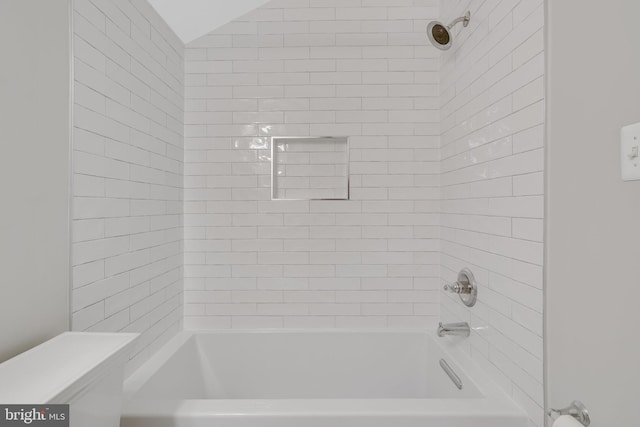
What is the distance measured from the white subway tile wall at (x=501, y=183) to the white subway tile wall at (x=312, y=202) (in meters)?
0.28

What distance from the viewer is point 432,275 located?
224 centimetres

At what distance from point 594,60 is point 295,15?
179cm

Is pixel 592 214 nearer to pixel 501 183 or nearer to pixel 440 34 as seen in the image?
pixel 501 183

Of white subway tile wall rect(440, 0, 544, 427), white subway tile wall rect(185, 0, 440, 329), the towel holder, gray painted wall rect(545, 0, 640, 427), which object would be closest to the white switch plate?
gray painted wall rect(545, 0, 640, 427)

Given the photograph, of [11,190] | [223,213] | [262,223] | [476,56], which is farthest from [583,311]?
[223,213]

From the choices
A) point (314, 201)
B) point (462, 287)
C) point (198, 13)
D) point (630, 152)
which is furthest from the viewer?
point (314, 201)

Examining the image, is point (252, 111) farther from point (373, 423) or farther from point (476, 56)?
point (373, 423)

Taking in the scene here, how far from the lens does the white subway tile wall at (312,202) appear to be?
7.34 feet

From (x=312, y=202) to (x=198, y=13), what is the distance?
4.25ft

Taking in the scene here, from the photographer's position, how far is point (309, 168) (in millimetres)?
2322

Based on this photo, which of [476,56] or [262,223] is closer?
[476,56]

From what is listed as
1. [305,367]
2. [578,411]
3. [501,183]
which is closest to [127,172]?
[305,367]

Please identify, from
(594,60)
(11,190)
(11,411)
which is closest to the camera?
(11,411)

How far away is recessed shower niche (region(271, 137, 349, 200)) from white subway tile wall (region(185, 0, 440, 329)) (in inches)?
3.4
